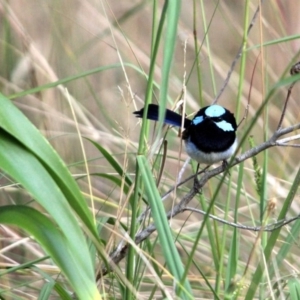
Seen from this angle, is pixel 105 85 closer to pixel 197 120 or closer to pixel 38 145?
pixel 197 120

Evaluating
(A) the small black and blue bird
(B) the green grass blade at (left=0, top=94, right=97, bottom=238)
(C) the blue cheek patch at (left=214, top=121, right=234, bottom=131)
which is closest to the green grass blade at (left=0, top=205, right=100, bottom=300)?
(B) the green grass blade at (left=0, top=94, right=97, bottom=238)

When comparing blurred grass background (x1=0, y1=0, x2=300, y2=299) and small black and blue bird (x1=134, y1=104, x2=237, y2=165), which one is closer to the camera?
small black and blue bird (x1=134, y1=104, x2=237, y2=165)

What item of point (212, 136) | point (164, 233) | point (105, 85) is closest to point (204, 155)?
point (212, 136)

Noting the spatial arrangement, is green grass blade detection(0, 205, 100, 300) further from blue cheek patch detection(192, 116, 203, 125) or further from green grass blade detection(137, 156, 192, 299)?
blue cheek patch detection(192, 116, 203, 125)

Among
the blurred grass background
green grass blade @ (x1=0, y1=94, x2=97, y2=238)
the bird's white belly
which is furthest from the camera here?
the blurred grass background

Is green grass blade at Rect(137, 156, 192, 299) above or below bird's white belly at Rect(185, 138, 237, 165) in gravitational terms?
below

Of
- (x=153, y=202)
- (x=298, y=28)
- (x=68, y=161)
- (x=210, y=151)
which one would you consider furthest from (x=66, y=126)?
(x=153, y=202)

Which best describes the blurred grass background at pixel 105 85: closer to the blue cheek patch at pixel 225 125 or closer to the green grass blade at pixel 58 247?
the blue cheek patch at pixel 225 125
